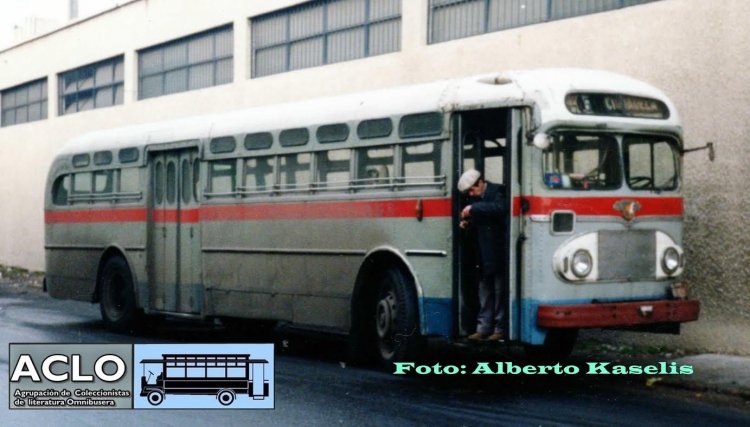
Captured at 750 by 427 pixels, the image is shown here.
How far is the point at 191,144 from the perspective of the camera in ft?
48.3

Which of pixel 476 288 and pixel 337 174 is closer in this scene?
pixel 476 288

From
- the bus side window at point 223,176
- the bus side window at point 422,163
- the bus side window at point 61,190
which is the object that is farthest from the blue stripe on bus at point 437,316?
the bus side window at point 61,190

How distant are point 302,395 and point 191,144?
17.5 feet

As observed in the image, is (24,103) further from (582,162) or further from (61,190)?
(582,162)

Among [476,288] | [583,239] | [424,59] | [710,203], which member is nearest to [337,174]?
[476,288]

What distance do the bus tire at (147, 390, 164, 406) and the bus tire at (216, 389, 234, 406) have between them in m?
0.42

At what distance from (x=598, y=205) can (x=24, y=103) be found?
25.6 meters

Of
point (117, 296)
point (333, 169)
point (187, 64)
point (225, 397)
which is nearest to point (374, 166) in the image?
point (333, 169)

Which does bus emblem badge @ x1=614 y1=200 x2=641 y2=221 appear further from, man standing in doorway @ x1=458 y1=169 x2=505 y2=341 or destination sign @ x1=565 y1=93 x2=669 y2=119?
man standing in doorway @ x1=458 y1=169 x2=505 y2=341

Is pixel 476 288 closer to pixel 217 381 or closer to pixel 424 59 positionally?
pixel 217 381

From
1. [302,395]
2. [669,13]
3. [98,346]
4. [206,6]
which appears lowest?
[302,395]

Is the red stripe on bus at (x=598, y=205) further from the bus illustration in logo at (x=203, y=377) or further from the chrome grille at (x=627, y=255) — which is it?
the bus illustration in logo at (x=203, y=377)

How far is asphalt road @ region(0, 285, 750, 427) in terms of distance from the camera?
9070mm

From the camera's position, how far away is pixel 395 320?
11.6 meters
